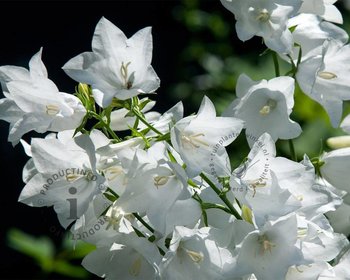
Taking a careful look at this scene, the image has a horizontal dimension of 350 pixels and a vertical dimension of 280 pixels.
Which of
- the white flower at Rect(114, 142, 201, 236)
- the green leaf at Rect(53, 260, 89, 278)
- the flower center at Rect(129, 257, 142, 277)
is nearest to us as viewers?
the white flower at Rect(114, 142, 201, 236)

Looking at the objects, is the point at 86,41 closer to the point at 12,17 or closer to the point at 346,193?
the point at 12,17

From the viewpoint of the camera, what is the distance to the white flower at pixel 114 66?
1.00m

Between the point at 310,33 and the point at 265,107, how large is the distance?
0.13m

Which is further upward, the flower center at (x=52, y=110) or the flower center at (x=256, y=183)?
the flower center at (x=52, y=110)

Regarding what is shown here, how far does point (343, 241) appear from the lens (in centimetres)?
107

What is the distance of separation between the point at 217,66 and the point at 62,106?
2.20m

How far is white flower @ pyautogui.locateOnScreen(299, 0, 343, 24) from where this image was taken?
3.95 feet

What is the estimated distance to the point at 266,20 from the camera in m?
1.14

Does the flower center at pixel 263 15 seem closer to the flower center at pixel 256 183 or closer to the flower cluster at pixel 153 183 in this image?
the flower cluster at pixel 153 183

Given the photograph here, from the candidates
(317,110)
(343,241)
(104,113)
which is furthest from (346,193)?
(317,110)

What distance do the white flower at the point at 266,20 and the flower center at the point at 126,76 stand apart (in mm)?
187

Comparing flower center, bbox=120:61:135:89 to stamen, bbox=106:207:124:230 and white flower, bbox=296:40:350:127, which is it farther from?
white flower, bbox=296:40:350:127

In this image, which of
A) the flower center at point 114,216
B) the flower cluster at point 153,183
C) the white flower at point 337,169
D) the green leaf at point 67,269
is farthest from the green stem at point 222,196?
the green leaf at point 67,269

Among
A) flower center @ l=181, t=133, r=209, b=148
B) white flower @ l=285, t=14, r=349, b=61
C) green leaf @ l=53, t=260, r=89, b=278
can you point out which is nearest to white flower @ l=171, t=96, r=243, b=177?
flower center @ l=181, t=133, r=209, b=148
